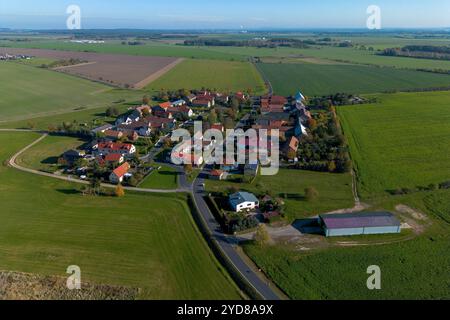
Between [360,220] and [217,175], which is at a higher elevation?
[217,175]

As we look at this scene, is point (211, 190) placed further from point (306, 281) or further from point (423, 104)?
point (423, 104)

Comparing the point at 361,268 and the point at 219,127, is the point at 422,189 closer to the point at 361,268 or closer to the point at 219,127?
the point at 361,268

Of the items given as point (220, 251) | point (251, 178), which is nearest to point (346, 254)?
point (220, 251)

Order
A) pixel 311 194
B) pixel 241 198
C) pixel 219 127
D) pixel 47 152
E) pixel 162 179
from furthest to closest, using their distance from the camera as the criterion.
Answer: pixel 219 127, pixel 47 152, pixel 162 179, pixel 311 194, pixel 241 198

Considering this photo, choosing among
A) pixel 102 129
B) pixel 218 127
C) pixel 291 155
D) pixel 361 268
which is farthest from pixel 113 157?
pixel 361 268

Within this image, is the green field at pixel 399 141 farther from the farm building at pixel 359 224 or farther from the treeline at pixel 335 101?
the farm building at pixel 359 224

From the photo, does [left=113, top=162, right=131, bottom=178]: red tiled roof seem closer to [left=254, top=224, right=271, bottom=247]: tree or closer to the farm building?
[left=254, top=224, right=271, bottom=247]: tree
